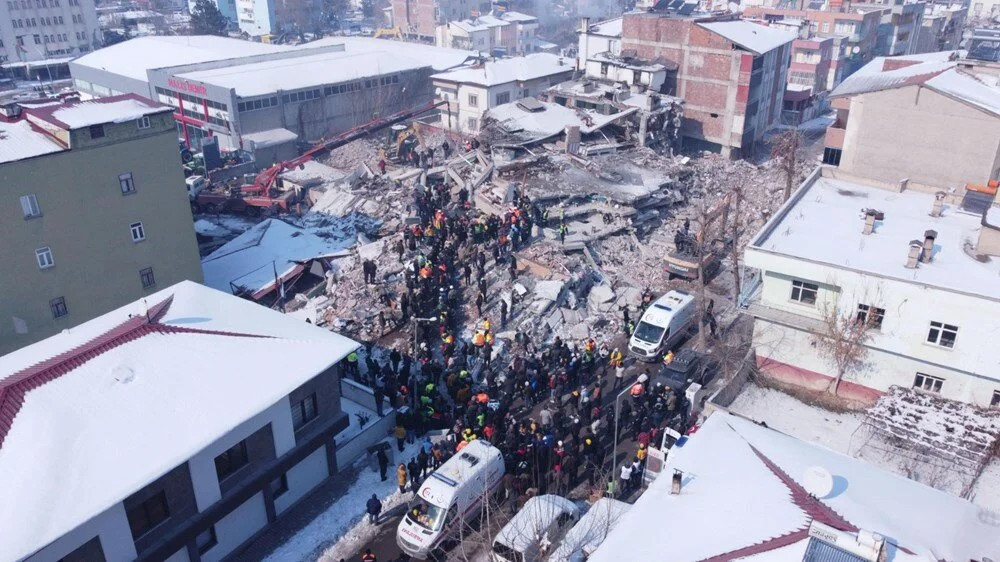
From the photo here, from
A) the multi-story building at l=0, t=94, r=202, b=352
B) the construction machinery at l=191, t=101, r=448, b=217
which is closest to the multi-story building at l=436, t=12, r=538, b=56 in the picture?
the construction machinery at l=191, t=101, r=448, b=217

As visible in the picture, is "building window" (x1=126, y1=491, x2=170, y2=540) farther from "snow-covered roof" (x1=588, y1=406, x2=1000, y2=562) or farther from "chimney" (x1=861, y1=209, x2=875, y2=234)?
"chimney" (x1=861, y1=209, x2=875, y2=234)

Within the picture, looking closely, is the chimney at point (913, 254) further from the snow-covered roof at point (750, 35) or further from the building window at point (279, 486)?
the snow-covered roof at point (750, 35)

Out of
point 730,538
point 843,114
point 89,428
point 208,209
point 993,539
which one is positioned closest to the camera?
point 730,538

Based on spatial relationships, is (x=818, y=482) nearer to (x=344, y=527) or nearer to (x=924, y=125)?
(x=344, y=527)

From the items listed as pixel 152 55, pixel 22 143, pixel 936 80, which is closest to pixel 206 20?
pixel 152 55

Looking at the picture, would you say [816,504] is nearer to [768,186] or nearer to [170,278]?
[170,278]

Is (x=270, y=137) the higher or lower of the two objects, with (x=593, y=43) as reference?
lower

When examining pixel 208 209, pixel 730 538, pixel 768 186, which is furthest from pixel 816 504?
pixel 208 209
